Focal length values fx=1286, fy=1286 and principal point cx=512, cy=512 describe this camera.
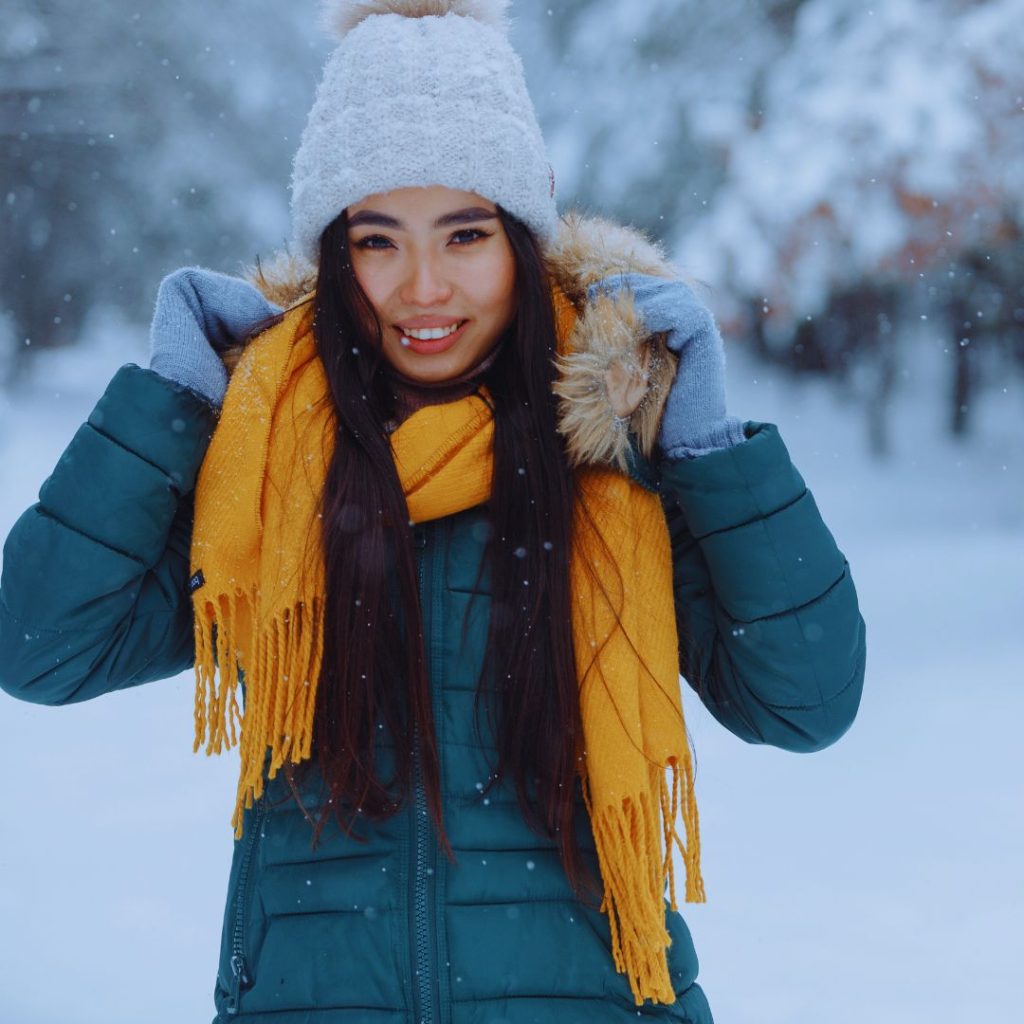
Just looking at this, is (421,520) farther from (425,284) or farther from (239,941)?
(239,941)

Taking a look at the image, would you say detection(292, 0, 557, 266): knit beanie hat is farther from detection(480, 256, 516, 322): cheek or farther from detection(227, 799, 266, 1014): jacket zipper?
detection(227, 799, 266, 1014): jacket zipper

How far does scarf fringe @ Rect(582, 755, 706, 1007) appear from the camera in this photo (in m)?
1.56

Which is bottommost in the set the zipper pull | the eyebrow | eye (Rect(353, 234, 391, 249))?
the zipper pull

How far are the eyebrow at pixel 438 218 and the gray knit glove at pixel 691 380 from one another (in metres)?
0.27

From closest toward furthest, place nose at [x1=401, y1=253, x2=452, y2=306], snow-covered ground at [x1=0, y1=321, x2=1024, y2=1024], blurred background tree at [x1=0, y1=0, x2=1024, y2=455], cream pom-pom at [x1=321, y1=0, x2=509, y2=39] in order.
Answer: nose at [x1=401, y1=253, x2=452, y2=306], cream pom-pom at [x1=321, y1=0, x2=509, y2=39], snow-covered ground at [x1=0, y1=321, x2=1024, y2=1024], blurred background tree at [x1=0, y1=0, x2=1024, y2=455]

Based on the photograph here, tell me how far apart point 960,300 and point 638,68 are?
2816 millimetres

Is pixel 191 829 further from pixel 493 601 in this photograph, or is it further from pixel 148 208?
pixel 148 208

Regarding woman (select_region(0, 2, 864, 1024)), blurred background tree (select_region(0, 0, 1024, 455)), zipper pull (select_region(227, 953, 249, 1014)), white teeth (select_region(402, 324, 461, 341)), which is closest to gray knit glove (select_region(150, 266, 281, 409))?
woman (select_region(0, 2, 864, 1024))

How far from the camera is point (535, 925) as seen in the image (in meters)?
1.55

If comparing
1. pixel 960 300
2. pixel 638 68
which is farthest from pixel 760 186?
pixel 960 300

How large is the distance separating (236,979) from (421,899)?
27 centimetres

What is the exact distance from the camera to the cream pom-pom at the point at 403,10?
193 centimetres

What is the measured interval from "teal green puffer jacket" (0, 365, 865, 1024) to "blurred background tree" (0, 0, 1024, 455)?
6998mm

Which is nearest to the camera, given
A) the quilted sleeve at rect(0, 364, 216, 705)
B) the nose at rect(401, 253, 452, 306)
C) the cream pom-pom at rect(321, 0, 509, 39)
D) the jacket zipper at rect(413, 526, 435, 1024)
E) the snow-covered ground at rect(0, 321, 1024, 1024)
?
the jacket zipper at rect(413, 526, 435, 1024)
